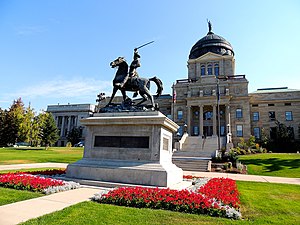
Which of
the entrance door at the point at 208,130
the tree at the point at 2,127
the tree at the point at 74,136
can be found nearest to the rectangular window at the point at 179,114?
the entrance door at the point at 208,130

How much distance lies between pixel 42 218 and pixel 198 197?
4.33 meters

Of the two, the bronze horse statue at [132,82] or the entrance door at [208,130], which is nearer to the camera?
the bronze horse statue at [132,82]

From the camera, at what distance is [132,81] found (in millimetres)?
11516

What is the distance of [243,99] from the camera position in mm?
47531

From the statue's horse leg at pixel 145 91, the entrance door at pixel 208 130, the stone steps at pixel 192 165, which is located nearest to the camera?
the statue's horse leg at pixel 145 91

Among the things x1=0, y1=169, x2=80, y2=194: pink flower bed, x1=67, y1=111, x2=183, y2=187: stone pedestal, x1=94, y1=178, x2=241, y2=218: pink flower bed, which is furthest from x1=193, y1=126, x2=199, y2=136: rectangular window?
x1=94, y1=178, x2=241, y2=218: pink flower bed

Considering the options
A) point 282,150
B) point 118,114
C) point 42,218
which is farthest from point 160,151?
point 282,150

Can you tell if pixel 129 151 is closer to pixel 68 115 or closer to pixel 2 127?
pixel 2 127

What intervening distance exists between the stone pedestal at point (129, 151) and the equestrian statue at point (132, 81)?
4.53ft

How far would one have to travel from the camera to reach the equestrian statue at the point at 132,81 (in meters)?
11.3

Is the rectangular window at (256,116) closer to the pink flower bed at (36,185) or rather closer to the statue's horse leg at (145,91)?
the statue's horse leg at (145,91)

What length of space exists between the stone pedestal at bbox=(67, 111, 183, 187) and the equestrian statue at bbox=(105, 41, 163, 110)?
138 cm

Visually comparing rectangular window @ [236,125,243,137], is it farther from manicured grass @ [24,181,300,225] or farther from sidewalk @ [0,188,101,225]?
sidewalk @ [0,188,101,225]

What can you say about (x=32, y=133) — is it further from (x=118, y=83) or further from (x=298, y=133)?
(x=298, y=133)
